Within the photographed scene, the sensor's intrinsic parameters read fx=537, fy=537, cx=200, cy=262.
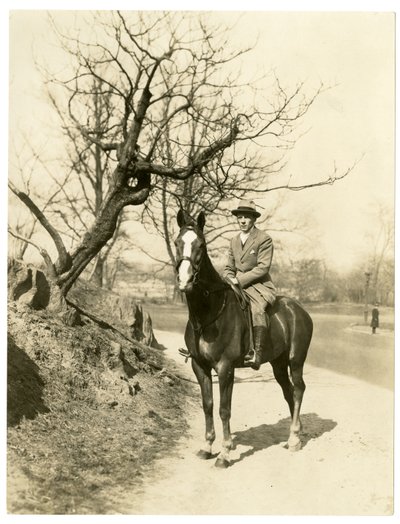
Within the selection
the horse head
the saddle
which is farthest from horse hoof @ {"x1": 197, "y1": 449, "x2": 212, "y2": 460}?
the horse head

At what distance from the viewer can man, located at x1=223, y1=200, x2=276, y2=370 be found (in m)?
7.18

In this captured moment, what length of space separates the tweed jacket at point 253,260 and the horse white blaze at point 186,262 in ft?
4.82

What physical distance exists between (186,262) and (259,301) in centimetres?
184

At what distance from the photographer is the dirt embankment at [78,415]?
5703 millimetres

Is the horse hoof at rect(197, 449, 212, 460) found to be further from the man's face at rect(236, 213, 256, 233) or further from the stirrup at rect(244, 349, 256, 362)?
the man's face at rect(236, 213, 256, 233)

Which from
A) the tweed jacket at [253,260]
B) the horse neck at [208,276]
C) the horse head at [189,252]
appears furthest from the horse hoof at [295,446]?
the horse head at [189,252]

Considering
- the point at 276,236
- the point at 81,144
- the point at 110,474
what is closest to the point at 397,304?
the point at 110,474

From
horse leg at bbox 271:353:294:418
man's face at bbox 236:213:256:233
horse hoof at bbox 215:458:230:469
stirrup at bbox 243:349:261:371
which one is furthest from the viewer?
horse leg at bbox 271:353:294:418

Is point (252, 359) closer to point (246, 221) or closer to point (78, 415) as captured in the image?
point (246, 221)

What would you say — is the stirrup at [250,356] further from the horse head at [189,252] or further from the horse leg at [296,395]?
the horse head at [189,252]

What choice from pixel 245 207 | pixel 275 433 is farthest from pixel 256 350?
pixel 275 433

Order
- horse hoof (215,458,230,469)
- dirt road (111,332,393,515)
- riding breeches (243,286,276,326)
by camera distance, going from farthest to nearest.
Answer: riding breeches (243,286,276,326)
horse hoof (215,458,230,469)
dirt road (111,332,393,515)

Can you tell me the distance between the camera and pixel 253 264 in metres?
7.39

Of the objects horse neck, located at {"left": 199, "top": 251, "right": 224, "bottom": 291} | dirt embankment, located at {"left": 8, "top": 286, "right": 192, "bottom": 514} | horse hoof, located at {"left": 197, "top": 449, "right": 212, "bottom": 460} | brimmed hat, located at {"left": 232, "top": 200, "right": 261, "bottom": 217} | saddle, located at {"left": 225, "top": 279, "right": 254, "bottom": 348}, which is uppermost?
brimmed hat, located at {"left": 232, "top": 200, "right": 261, "bottom": 217}
